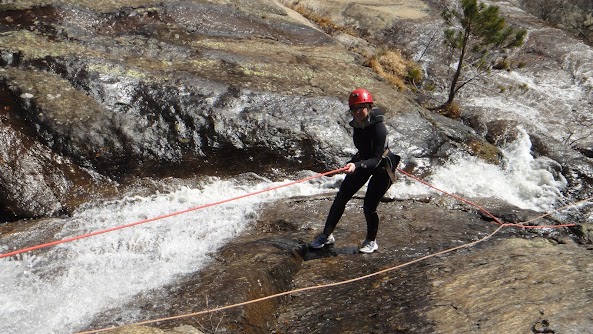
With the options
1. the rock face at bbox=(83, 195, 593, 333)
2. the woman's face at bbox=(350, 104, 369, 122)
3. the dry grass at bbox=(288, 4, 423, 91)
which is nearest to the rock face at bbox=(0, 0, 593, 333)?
the rock face at bbox=(83, 195, 593, 333)

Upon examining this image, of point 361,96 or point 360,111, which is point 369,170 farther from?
point 361,96

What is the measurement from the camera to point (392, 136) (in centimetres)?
1046

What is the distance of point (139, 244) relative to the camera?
23.3 feet

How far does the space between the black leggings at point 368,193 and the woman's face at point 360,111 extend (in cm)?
83

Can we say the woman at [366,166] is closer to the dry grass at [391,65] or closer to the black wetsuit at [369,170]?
the black wetsuit at [369,170]

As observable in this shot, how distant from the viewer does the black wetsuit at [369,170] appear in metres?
5.74

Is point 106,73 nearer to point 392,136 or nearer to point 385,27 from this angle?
point 392,136

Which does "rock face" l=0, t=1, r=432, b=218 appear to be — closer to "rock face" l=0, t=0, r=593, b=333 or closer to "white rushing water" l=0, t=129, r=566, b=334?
"rock face" l=0, t=0, r=593, b=333

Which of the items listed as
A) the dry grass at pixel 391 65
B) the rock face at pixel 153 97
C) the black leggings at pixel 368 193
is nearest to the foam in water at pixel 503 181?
the rock face at pixel 153 97

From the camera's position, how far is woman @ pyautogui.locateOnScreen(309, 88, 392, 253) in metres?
5.58

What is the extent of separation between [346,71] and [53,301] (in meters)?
9.14

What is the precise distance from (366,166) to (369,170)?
1.26ft

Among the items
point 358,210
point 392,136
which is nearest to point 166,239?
point 358,210

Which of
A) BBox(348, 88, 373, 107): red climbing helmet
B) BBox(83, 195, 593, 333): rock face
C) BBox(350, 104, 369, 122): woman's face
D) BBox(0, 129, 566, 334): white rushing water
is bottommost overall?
BBox(0, 129, 566, 334): white rushing water
